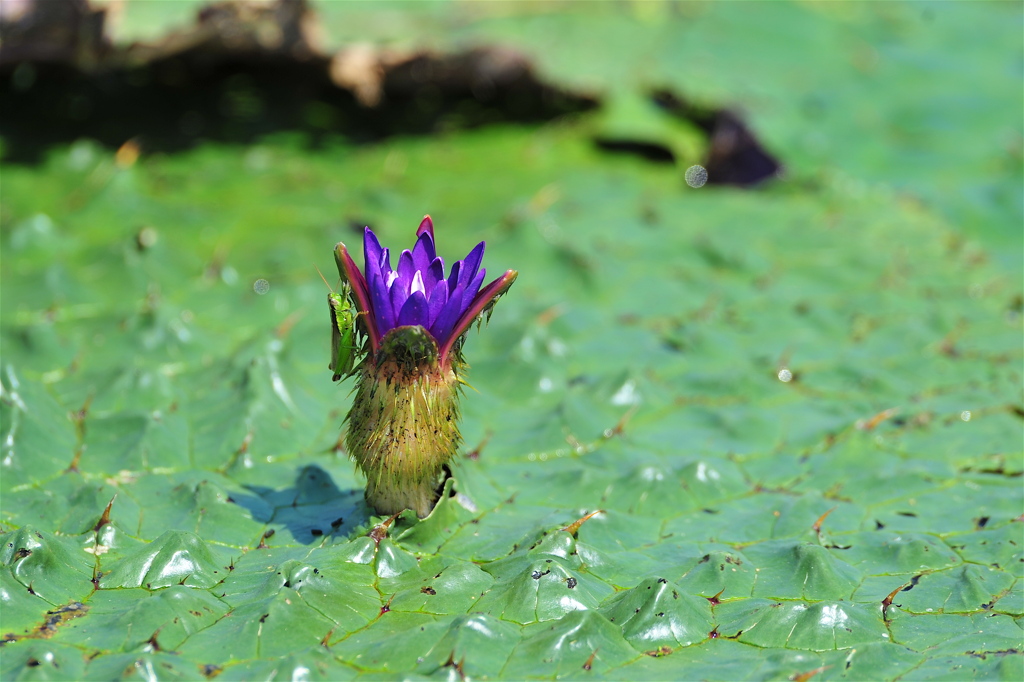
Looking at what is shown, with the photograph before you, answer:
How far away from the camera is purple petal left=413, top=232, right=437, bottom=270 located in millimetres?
2680

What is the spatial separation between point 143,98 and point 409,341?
12.1 ft

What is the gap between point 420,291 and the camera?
260cm

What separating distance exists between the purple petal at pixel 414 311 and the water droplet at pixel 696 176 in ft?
10.8

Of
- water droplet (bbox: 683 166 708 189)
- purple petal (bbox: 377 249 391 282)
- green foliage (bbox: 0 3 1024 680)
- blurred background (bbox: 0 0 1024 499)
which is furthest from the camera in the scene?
water droplet (bbox: 683 166 708 189)

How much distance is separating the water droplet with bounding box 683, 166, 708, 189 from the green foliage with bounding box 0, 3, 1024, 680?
0.12 metres

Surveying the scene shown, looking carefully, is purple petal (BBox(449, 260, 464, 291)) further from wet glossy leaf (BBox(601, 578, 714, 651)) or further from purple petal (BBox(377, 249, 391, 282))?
wet glossy leaf (BBox(601, 578, 714, 651))

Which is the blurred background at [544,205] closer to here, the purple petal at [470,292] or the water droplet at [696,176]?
the water droplet at [696,176]

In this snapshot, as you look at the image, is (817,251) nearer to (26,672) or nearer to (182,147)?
(182,147)

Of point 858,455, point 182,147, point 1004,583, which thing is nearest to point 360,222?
point 182,147

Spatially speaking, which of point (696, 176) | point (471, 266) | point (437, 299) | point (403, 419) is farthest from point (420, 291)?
point (696, 176)

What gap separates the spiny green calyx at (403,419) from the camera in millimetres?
2643

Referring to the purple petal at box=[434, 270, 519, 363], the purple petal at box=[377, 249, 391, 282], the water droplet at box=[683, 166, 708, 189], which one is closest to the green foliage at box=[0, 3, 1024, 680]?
the water droplet at box=[683, 166, 708, 189]

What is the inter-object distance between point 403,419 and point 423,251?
0.45m

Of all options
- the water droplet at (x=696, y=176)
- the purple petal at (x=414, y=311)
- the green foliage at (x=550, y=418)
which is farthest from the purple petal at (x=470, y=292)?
the water droplet at (x=696, y=176)
